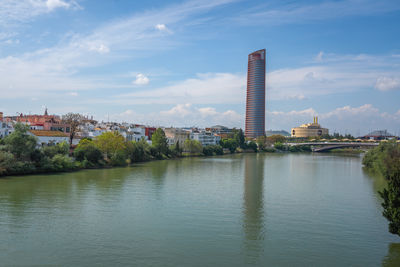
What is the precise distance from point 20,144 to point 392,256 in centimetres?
2203

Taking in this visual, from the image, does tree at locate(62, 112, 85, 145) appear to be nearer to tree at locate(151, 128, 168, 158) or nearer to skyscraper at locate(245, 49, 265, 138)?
tree at locate(151, 128, 168, 158)

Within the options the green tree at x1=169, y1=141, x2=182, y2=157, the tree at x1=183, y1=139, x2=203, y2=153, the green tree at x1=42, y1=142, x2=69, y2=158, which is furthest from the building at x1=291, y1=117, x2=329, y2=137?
the green tree at x1=42, y1=142, x2=69, y2=158

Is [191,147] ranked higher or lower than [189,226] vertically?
higher

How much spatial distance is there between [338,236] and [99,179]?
1558 centimetres

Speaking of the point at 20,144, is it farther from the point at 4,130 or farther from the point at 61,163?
the point at 4,130

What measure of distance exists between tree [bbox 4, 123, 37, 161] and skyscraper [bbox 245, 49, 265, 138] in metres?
97.3

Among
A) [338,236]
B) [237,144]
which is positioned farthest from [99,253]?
[237,144]

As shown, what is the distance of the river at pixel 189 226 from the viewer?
29.2 feet

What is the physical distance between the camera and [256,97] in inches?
4626

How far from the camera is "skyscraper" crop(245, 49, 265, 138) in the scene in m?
117

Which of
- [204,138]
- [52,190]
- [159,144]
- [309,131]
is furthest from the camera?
[309,131]

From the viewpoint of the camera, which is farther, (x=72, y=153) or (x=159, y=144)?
(x=159, y=144)

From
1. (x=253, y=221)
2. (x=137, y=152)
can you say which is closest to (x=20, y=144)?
(x=137, y=152)

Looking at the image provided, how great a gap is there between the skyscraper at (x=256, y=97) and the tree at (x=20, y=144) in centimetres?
9725
